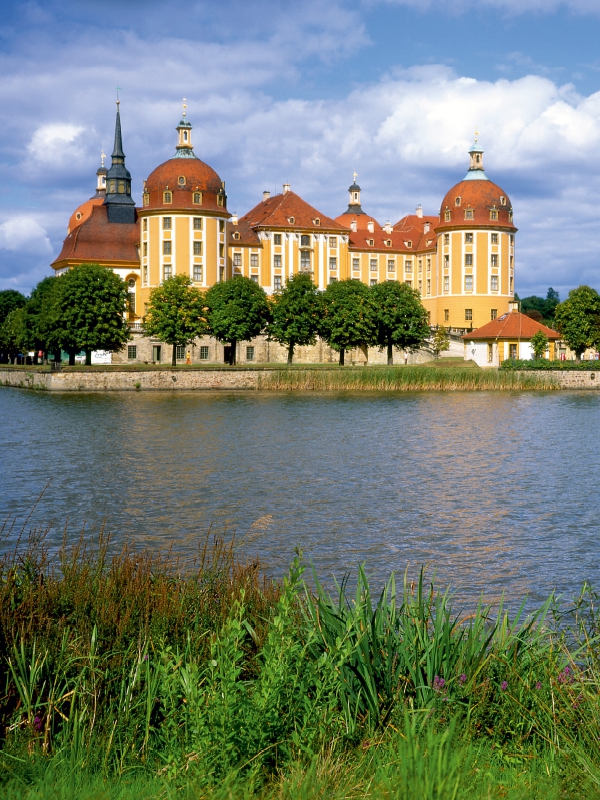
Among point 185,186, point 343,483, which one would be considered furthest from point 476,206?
point 343,483

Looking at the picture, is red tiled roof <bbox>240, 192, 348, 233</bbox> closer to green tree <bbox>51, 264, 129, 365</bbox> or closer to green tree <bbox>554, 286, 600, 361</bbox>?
green tree <bbox>554, 286, 600, 361</bbox>

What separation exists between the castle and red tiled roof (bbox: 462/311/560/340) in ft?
23.5

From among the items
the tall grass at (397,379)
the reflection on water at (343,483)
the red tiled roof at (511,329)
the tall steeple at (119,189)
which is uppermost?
the tall steeple at (119,189)

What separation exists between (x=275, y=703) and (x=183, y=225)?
8693 cm

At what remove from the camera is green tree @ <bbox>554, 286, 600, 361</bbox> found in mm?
79900

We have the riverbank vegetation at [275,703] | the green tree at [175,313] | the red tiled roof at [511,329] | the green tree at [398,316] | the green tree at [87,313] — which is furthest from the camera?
the red tiled roof at [511,329]

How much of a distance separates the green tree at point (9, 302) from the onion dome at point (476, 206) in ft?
156

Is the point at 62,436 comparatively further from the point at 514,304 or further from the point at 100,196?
the point at 100,196

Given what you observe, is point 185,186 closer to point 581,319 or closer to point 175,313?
point 175,313

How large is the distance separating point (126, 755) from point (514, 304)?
87.9 meters

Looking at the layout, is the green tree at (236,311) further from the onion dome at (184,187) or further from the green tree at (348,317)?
the onion dome at (184,187)

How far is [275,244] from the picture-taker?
9856 cm

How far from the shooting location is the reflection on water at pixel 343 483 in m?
14.5

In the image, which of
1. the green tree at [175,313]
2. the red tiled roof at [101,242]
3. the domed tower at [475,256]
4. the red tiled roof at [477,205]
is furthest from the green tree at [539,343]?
the red tiled roof at [101,242]
